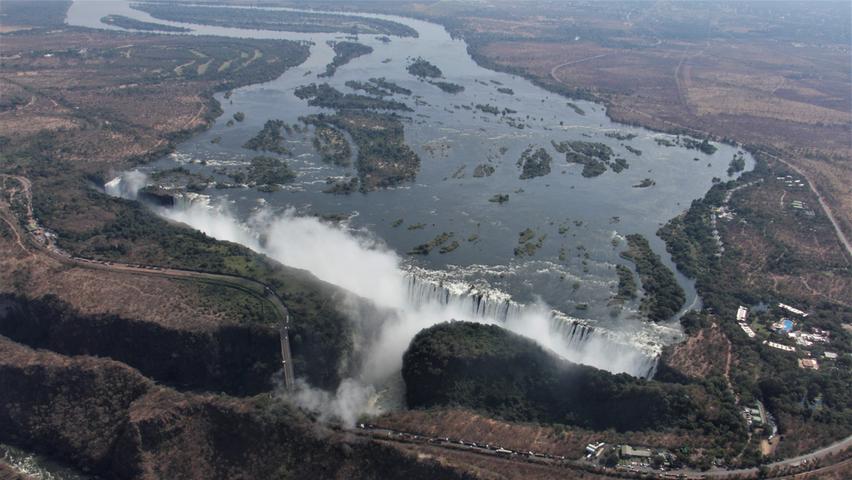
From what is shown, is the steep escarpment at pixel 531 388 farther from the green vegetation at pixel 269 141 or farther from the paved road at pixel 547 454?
the green vegetation at pixel 269 141

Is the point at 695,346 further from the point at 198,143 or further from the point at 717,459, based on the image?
the point at 198,143

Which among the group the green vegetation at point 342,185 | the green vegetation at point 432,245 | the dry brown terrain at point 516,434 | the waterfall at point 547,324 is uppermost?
the green vegetation at point 342,185

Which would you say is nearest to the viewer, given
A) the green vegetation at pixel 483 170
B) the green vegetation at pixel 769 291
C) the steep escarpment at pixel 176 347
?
the green vegetation at pixel 769 291

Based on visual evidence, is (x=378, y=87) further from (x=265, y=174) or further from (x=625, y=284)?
(x=625, y=284)

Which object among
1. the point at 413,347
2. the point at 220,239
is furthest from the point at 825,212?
the point at 220,239

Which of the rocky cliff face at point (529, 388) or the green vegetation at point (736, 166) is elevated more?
the green vegetation at point (736, 166)

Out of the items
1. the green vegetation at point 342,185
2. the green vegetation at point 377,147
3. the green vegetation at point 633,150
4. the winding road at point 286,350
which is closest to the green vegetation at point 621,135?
the green vegetation at point 633,150

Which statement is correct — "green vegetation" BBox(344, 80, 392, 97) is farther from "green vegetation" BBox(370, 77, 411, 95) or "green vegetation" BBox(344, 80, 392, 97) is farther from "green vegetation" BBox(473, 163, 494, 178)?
"green vegetation" BBox(473, 163, 494, 178)
